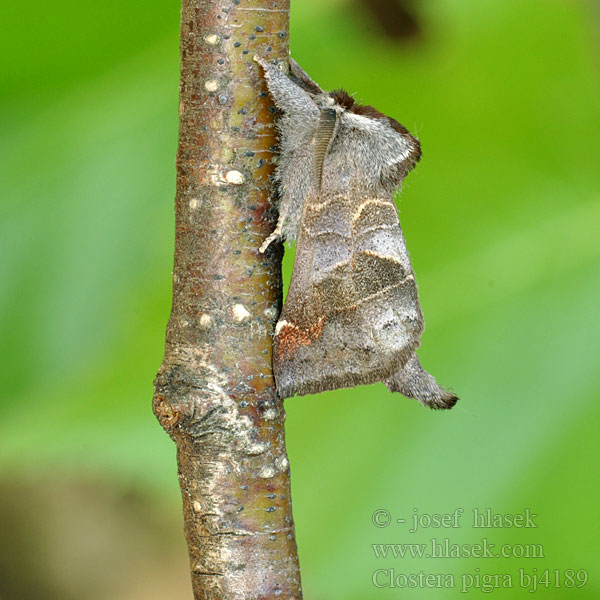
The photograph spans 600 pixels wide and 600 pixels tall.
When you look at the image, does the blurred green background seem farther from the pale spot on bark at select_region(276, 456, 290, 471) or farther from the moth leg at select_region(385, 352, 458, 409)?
the pale spot on bark at select_region(276, 456, 290, 471)

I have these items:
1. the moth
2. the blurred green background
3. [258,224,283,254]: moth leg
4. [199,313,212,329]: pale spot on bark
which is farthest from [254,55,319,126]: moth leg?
the blurred green background

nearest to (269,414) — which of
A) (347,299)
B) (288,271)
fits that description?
(347,299)

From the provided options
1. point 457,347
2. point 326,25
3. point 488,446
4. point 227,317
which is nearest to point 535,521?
point 488,446

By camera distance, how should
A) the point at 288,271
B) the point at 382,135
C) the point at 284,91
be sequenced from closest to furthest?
the point at 284,91 < the point at 382,135 < the point at 288,271

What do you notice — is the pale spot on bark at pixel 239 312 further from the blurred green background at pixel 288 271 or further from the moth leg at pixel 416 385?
the blurred green background at pixel 288 271

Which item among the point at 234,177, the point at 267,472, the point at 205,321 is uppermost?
the point at 234,177

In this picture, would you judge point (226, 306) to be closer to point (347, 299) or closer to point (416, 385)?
point (347, 299)
